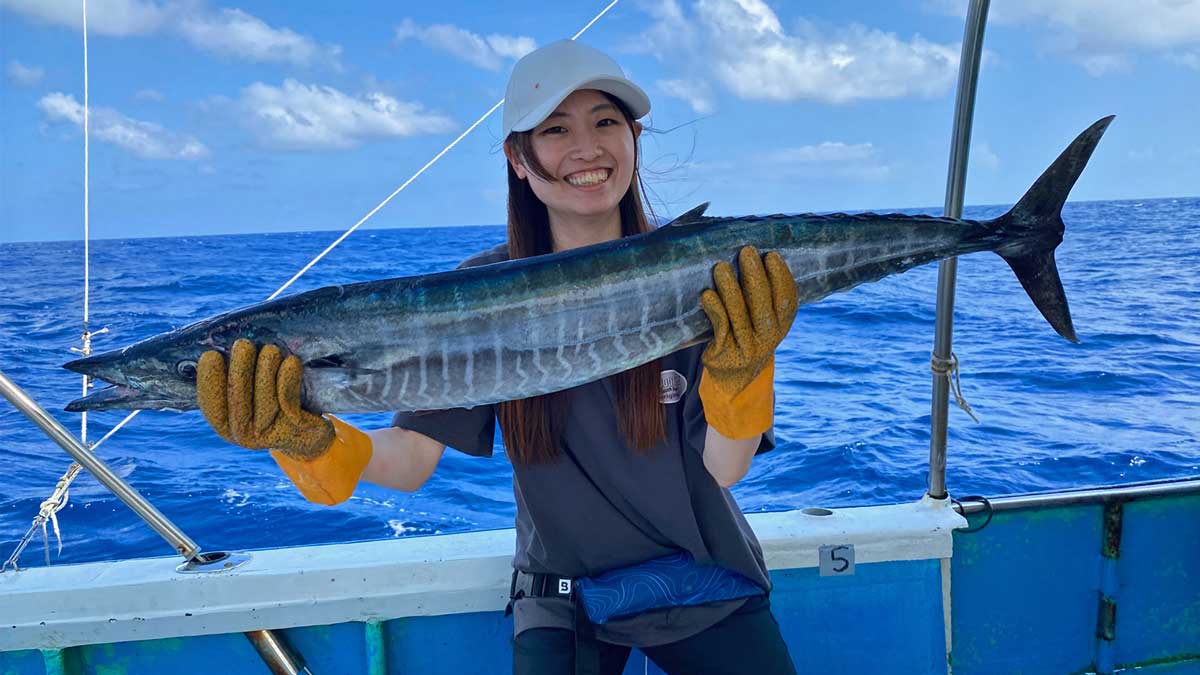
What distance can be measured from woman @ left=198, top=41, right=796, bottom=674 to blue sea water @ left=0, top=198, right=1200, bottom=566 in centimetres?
356

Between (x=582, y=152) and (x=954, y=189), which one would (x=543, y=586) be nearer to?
(x=582, y=152)

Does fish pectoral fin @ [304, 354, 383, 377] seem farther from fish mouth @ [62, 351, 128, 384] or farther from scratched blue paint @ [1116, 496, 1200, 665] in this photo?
scratched blue paint @ [1116, 496, 1200, 665]

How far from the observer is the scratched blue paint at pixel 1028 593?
9.17ft

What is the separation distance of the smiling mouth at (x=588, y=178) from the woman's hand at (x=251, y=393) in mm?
815

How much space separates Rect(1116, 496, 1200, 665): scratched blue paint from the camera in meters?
2.83

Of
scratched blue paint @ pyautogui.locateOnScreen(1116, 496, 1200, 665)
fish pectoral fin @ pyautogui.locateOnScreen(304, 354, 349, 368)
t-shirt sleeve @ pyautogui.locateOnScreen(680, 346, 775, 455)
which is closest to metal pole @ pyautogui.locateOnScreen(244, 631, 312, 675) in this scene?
fish pectoral fin @ pyautogui.locateOnScreen(304, 354, 349, 368)

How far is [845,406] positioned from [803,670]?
592 centimetres

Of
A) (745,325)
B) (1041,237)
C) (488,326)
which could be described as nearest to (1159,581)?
(1041,237)

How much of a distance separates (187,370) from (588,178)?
1.05 meters

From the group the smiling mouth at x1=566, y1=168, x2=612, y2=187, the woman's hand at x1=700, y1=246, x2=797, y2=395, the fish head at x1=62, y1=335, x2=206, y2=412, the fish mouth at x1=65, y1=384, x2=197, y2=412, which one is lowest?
the fish mouth at x1=65, y1=384, x2=197, y2=412

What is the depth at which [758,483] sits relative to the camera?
641cm

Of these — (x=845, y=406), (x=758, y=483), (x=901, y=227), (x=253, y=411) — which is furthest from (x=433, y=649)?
(x=845, y=406)

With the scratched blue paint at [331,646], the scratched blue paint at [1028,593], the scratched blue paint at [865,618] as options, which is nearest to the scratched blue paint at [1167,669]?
the scratched blue paint at [1028,593]

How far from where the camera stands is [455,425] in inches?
85.7
